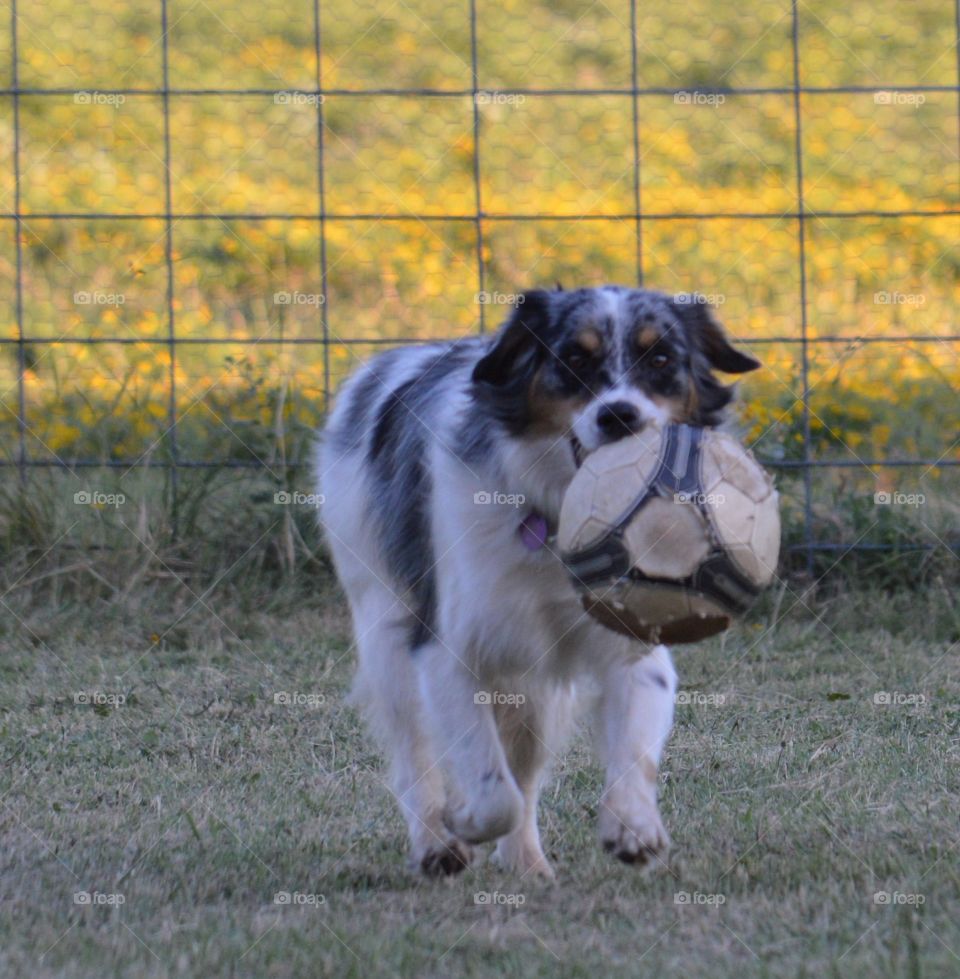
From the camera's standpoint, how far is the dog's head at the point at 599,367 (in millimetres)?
3145

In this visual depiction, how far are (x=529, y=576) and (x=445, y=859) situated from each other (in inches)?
24.5

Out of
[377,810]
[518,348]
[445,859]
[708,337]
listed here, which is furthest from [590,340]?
[377,810]

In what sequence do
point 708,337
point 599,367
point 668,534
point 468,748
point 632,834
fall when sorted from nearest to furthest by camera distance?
point 668,534 → point 632,834 → point 599,367 → point 468,748 → point 708,337

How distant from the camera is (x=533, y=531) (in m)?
3.27

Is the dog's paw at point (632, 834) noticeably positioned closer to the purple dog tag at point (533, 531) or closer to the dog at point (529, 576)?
the dog at point (529, 576)

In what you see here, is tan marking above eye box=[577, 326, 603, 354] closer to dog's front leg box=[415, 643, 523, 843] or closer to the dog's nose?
the dog's nose

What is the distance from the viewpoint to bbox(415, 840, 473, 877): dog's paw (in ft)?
10.9

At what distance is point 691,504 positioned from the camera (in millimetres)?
2850

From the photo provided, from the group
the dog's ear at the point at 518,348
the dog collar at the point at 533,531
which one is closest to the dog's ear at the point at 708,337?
the dog's ear at the point at 518,348

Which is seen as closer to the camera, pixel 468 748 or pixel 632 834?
pixel 632 834

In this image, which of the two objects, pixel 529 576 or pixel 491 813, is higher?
pixel 529 576

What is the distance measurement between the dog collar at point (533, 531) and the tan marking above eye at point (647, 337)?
0.40 metres

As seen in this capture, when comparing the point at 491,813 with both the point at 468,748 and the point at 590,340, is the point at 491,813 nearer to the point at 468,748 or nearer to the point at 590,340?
the point at 468,748

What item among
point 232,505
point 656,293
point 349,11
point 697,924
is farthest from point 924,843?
point 349,11
